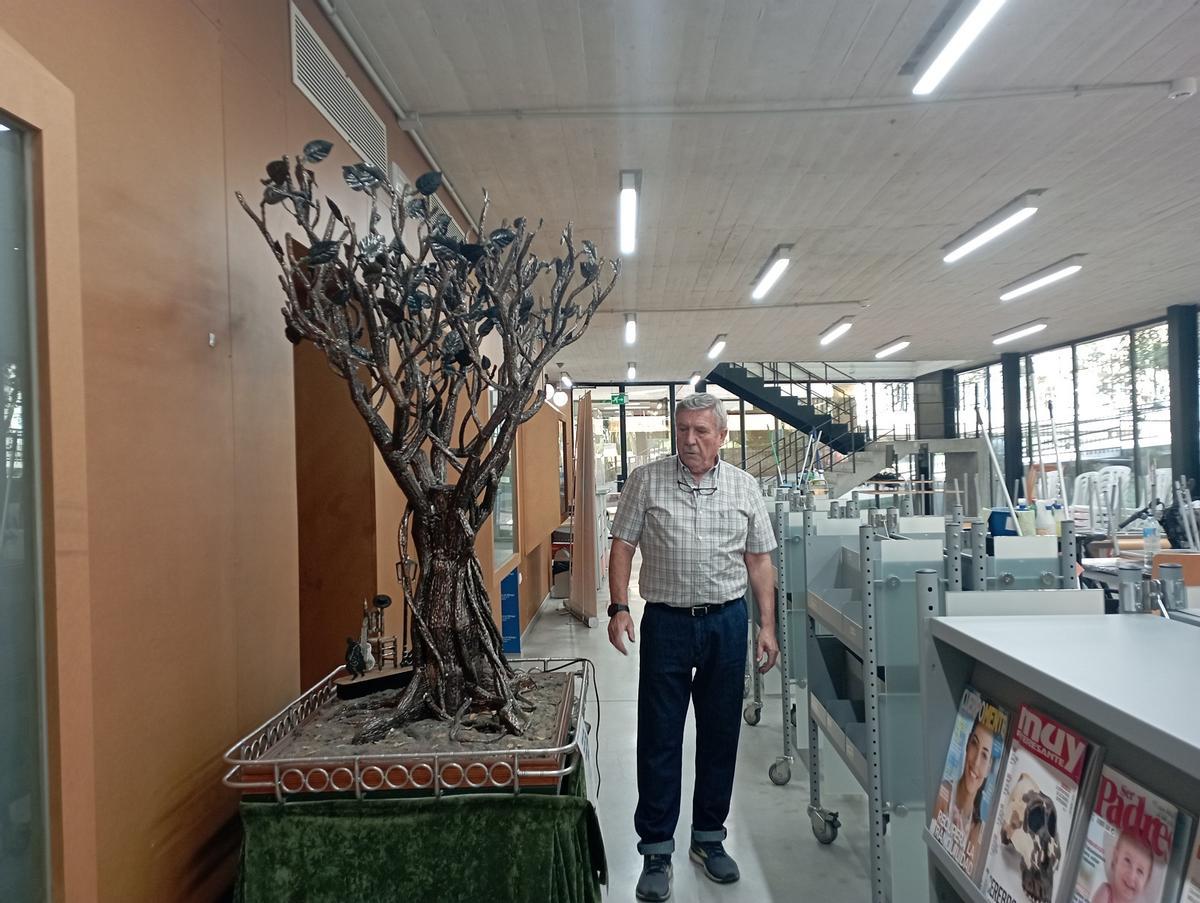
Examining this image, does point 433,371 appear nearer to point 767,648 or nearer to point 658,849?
point 767,648

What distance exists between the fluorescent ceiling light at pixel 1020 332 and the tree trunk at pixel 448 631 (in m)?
10.9

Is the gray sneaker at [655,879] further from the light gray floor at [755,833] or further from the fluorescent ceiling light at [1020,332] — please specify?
the fluorescent ceiling light at [1020,332]

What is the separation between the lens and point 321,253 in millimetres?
1561

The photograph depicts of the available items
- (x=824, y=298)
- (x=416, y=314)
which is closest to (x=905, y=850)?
(x=416, y=314)

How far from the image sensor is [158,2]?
1.66 meters

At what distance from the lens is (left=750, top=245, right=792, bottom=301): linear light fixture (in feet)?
22.5

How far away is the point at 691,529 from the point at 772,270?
5263mm

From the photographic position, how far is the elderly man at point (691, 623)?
262cm

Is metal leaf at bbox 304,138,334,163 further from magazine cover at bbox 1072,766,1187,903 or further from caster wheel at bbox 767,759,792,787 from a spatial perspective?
caster wheel at bbox 767,759,792,787

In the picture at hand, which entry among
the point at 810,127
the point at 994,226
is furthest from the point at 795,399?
the point at 810,127

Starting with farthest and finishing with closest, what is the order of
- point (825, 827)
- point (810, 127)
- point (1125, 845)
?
point (810, 127)
point (825, 827)
point (1125, 845)

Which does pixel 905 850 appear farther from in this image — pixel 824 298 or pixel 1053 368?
pixel 1053 368

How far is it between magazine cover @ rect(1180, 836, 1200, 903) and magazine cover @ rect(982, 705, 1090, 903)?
0.65ft

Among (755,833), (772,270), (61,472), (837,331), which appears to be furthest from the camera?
(837,331)
